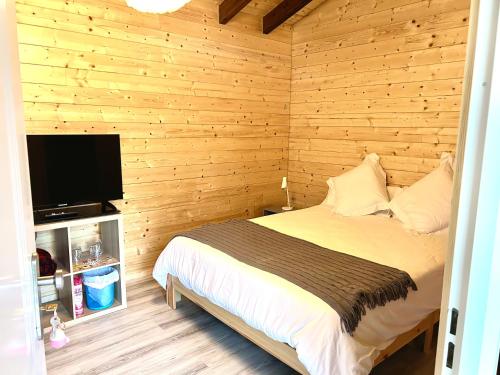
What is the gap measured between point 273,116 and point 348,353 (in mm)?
3164

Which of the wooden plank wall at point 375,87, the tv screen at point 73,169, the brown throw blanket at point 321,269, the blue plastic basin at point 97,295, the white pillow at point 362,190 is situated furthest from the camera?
the white pillow at point 362,190

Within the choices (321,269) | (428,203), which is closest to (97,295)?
(321,269)

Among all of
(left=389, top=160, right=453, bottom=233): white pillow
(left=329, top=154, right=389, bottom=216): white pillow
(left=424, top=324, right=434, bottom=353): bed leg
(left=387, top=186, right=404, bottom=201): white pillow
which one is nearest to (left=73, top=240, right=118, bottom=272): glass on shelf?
(left=329, top=154, right=389, bottom=216): white pillow

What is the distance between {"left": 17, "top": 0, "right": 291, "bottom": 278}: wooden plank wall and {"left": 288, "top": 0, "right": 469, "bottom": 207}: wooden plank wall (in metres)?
0.32

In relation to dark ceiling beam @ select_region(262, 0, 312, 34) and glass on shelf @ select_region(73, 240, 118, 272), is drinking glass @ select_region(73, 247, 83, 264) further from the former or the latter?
dark ceiling beam @ select_region(262, 0, 312, 34)

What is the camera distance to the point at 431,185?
310cm

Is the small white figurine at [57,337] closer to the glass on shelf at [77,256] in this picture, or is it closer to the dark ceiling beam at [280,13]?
the glass on shelf at [77,256]

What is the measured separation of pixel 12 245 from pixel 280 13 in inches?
155

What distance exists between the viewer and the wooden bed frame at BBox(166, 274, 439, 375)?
77.7 inches

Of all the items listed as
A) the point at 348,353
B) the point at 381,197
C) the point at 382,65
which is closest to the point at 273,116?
the point at 382,65

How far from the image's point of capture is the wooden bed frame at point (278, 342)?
197 centimetres

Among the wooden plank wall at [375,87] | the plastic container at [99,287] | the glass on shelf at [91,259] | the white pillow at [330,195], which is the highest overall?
the wooden plank wall at [375,87]

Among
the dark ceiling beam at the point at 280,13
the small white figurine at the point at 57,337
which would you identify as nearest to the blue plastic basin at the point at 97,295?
the small white figurine at the point at 57,337

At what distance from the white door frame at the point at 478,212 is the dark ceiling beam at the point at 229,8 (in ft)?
10.8
